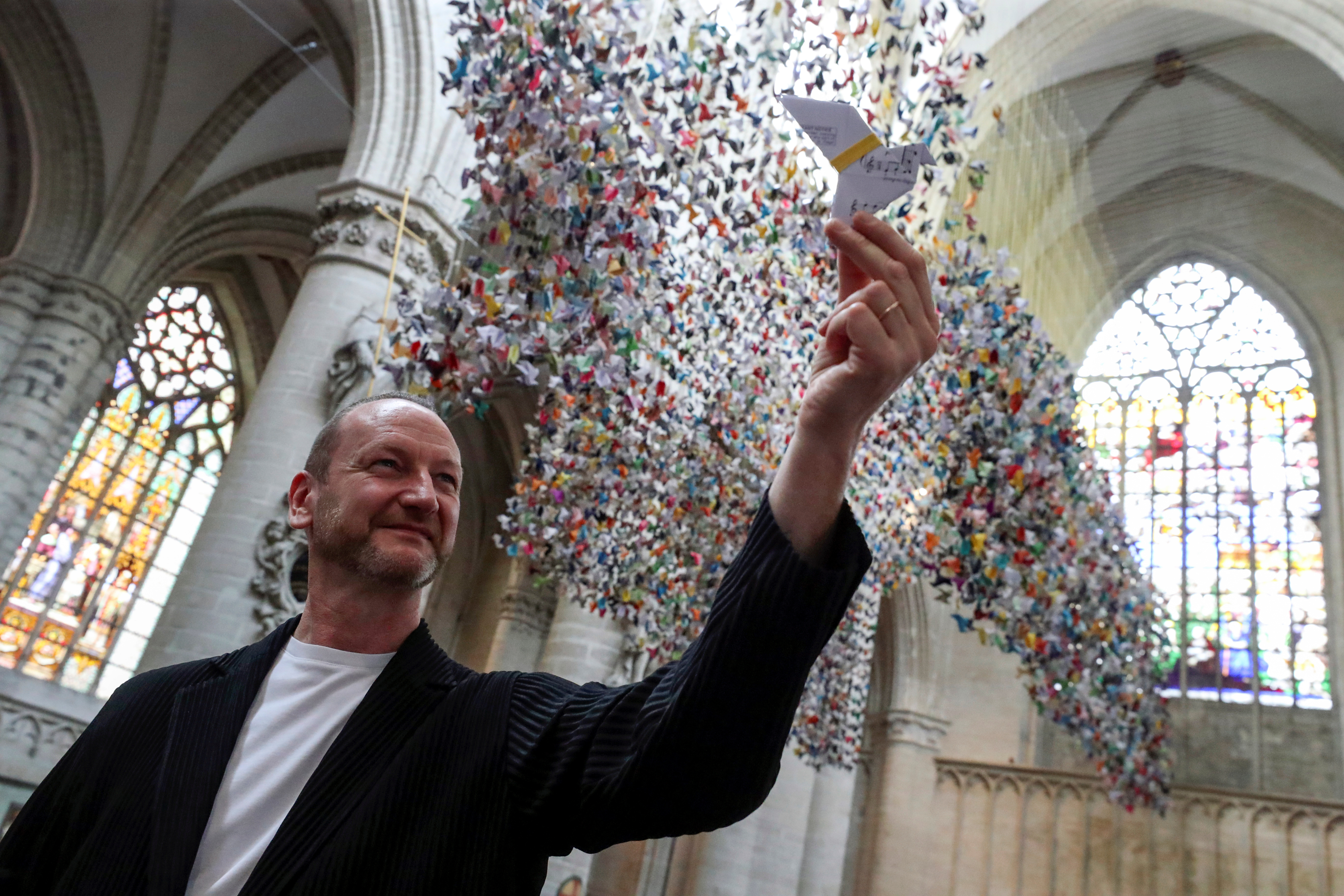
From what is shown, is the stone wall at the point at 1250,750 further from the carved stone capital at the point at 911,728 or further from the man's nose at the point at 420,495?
the man's nose at the point at 420,495

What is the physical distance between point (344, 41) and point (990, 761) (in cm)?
1201

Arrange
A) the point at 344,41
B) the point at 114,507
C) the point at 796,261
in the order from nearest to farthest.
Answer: the point at 796,261 < the point at 344,41 < the point at 114,507

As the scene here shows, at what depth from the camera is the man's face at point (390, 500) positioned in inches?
46.0

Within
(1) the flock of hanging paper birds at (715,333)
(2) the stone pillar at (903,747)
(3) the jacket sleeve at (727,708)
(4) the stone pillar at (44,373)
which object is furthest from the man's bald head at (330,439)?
(2) the stone pillar at (903,747)

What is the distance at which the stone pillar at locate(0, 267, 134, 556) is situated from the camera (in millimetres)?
9500

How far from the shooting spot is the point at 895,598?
15.3m

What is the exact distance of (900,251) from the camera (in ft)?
3.03

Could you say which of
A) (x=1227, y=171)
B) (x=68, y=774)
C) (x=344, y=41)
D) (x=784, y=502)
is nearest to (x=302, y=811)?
(x=68, y=774)

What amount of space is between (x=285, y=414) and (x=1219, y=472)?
45.2 feet

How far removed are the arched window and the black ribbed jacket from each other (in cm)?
1221

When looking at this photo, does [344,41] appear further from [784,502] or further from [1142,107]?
[1142,107]

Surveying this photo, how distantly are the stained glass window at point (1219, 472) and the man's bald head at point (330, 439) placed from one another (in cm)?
1342

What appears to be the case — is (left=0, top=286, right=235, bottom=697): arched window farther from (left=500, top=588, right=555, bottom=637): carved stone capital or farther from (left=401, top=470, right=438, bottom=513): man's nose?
(left=401, top=470, right=438, bottom=513): man's nose

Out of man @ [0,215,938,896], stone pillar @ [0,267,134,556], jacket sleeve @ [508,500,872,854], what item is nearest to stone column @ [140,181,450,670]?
stone pillar @ [0,267,134,556]
